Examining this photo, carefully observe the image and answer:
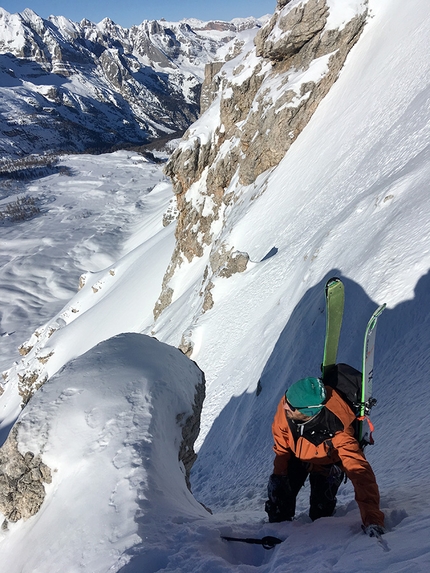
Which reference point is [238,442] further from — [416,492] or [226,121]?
[226,121]

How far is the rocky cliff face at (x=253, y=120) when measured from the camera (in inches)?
798

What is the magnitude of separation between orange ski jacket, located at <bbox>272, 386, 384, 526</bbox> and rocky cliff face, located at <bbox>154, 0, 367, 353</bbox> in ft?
36.1

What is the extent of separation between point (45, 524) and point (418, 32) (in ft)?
69.2

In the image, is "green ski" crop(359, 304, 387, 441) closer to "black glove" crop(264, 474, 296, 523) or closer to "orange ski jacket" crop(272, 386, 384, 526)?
"orange ski jacket" crop(272, 386, 384, 526)

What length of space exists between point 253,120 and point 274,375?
19076 millimetres

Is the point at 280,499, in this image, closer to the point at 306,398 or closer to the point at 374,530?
the point at 374,530


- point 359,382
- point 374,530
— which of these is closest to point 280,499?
point 374,530

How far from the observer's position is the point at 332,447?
3494 mm

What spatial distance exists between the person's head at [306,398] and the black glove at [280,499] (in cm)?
87

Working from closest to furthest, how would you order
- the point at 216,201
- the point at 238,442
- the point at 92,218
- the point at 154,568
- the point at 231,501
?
the point at 154,568 < the point at 231,501 < the point at 238,442 < the point at 216,201 < the point at 92,218

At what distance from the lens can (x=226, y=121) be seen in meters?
28.5

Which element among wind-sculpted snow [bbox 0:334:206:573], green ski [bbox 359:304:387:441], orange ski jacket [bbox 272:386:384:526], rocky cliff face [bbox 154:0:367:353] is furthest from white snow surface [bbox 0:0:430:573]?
rocky cliff face [bbox 154:0:367:353]

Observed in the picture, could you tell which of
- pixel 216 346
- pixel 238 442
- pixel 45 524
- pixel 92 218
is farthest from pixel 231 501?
pixel 92 218

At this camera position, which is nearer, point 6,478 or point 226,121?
A: point 6,478
